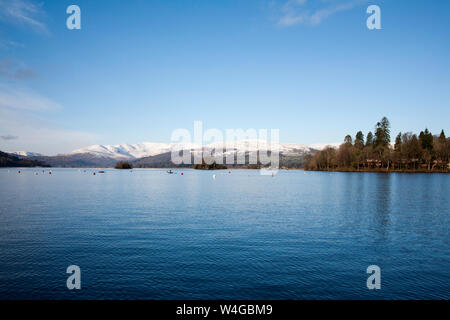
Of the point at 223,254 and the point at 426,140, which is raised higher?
the point at 426,140

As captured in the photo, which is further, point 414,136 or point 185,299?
point 414,136

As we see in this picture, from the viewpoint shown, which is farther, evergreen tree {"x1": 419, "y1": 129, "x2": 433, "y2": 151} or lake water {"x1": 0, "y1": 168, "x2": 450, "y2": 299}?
evergreen tree {"x1": 419, "y1": 129, "x2": 433, "y2": 151}

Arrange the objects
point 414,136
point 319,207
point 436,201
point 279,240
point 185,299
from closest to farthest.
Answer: point 185,299
point 279,240
point 319,207
point 436,201
point 414,136

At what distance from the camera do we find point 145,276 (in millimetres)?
19047

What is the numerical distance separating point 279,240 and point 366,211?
25060 mm

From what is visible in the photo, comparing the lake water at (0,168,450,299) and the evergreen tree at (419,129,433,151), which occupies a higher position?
the evergreen tree at (419,129,433,151)

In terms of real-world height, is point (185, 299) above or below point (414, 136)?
below

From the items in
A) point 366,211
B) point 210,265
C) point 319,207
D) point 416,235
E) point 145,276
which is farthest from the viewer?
point 319,207

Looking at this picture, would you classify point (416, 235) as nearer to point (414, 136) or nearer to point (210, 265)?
point (210, 265)

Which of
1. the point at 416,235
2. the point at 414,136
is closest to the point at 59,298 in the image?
the point at 416,235

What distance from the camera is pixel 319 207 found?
50.4 m

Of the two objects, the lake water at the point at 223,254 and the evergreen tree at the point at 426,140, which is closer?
the lake water at the point at 223,254

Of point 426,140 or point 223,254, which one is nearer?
point 223,254

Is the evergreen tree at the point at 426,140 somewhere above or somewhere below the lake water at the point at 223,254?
above
